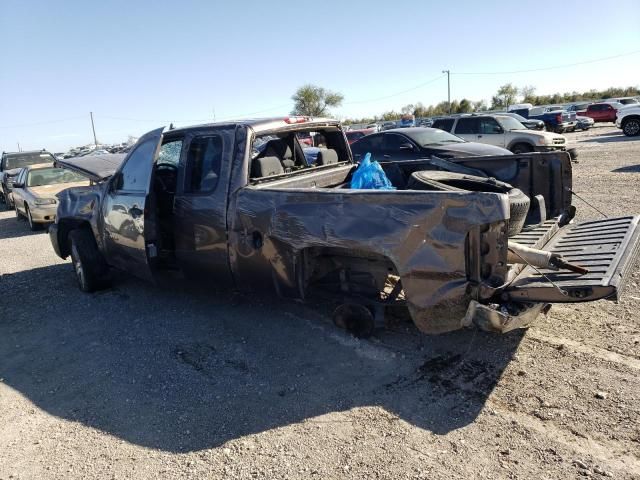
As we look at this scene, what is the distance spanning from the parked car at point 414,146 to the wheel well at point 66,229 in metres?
6.40

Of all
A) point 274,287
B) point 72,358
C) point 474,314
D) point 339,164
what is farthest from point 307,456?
point 339,164

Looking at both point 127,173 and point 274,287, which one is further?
point 127,173

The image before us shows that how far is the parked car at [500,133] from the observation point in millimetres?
16188

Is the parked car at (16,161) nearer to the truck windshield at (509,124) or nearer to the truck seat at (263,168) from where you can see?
the truck seat at (263,168)

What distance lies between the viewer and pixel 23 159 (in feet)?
56.8

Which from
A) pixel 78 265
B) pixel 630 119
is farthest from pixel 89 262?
pixel 630 119

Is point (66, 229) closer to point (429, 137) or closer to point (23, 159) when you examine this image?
A: point (429, 137)

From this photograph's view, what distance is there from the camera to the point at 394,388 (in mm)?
3555

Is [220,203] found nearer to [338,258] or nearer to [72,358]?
[338,258]

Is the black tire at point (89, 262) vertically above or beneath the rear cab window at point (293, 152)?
beneath

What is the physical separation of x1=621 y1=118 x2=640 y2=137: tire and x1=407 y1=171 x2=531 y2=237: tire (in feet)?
76.8

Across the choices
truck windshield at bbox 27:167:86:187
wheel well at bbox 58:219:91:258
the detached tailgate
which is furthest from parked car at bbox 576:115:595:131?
wheel well at bbox 58:219:91:258

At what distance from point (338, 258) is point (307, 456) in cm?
165

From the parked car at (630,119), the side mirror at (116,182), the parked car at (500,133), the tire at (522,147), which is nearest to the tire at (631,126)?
the parked car at (630,119)
